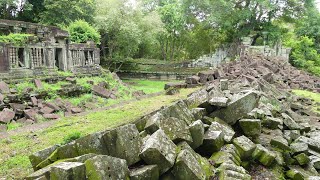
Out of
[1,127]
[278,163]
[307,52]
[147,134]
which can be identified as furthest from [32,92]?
[307,52]

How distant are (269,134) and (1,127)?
653cm

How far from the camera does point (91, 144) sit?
10.0 ft

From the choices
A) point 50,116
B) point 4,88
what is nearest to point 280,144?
point 50,116

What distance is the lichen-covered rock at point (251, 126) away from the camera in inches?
193

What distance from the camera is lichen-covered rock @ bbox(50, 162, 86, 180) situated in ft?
7.83

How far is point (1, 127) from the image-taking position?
7461mm

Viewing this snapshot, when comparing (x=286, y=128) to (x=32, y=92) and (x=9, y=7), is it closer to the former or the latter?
(x=32, y=92)

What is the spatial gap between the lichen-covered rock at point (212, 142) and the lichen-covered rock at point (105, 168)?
1.61 metres

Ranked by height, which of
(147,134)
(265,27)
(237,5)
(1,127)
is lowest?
(1,127)

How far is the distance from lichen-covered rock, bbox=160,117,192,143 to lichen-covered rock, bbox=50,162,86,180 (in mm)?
1456

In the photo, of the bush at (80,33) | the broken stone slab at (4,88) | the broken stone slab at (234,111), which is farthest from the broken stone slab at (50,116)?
the bush at (80,33)

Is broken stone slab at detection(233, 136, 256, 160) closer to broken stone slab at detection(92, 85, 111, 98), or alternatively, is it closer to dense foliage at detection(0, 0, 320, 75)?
broken stone slab at detection(92, 85, 111, 98)

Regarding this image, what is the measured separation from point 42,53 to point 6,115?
20.0ft

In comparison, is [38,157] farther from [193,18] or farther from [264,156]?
[193,18]
